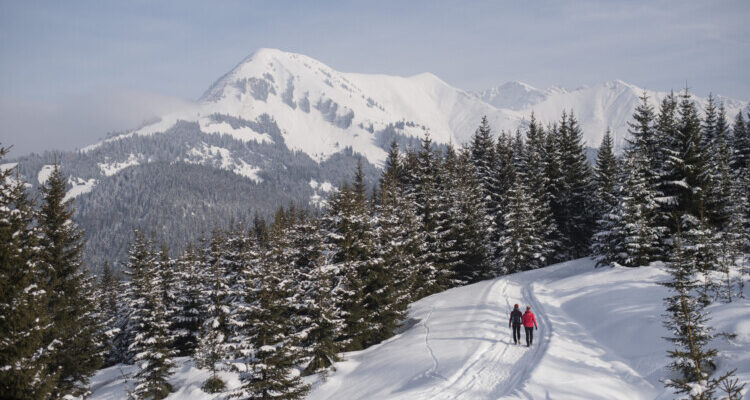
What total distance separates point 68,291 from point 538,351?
23.4 meters

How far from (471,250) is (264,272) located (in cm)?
2515

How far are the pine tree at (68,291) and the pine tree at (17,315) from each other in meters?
7.84

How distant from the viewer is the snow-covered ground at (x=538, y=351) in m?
15.4

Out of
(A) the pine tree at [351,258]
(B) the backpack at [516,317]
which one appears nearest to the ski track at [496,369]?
(B) the backpack at [516,317]

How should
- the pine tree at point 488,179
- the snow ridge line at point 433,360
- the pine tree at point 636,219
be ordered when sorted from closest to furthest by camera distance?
the snow ridge line at point 433,360, the pine tree at point 636,219, the pine tree at point 488,179

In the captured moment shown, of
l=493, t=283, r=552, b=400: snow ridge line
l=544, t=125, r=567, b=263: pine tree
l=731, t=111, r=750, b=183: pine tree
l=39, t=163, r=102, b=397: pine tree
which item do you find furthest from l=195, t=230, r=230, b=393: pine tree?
l=731, t=111, r=750, b=183: pine tree

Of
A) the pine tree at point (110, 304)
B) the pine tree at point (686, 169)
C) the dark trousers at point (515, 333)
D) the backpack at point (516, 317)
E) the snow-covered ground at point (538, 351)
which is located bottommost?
the snow-covered ground at point (538, 351)

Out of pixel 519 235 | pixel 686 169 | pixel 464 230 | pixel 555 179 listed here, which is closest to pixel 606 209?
pixel 686 169

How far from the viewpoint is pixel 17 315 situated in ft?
48.4

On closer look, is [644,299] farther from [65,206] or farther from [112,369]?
[112,369]

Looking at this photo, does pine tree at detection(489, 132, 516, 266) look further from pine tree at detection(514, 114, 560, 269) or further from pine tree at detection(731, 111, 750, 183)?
pine tree at detection(731, 111, 750, 183)

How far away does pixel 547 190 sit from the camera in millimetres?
47438

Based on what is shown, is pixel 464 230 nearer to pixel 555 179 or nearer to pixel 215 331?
pixel 555 179

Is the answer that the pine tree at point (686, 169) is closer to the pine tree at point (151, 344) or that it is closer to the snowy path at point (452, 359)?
the snowy path at point (452, 359)
